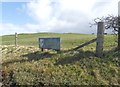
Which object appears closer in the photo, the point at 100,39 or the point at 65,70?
the point at 65,70

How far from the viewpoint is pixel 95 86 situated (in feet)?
30.9

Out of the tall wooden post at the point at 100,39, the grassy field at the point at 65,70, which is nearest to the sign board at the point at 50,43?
the grassy field at the point at 65,70

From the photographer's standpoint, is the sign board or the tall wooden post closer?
the tall wooden post

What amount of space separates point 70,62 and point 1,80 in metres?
2.96

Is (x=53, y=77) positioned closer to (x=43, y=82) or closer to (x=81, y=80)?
(x=43, y=82)

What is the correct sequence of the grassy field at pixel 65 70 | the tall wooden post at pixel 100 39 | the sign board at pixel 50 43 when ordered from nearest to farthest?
the grassy field at pixel 65 70 → the tall wooden post at pixel 100 39 → the sign board at pixel 50 43

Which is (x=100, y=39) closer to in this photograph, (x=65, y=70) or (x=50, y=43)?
(x=65, y=70)

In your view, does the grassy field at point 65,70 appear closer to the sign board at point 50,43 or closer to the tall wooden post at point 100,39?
the tall wooden post at point 100,39

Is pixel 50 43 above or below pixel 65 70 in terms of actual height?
above

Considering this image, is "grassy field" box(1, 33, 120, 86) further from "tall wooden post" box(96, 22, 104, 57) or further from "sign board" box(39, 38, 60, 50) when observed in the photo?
"sign board" box(39, 38, 60, 50)

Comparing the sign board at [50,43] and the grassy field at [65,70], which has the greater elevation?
the sign board at [50,43]

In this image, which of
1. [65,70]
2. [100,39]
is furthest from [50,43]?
[65,70]

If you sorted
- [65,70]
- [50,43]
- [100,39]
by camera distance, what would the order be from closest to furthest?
[65,70], [100,39], [50,43]

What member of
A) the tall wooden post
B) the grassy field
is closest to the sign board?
the grassy field
